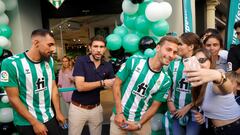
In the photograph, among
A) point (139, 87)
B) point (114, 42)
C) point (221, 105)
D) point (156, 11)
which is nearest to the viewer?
point (221, 105)

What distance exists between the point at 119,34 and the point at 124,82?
160 centimetres

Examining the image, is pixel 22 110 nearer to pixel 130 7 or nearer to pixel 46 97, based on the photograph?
pixel 46 97

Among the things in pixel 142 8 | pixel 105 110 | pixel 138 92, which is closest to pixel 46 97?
pixel 138 92

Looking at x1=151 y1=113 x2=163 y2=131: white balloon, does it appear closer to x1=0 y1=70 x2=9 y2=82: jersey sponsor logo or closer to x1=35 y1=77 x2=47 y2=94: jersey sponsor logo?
x1=35 y1=77 x2=47 y2=94: jersey sponsor logo

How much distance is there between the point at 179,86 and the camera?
256 cm

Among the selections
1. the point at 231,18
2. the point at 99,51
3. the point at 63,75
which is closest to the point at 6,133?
the point at 63,75

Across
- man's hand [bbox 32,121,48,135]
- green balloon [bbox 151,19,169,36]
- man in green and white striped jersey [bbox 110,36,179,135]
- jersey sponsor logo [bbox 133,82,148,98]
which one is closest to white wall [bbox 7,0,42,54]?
green balloon [bbox 151,19,169,36]

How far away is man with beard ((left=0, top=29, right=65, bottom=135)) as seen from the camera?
7.14 ft

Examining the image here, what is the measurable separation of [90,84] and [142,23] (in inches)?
54.0

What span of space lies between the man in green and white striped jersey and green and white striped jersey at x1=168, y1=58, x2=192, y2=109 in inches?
7.9

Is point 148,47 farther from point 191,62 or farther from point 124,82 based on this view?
point 191,62

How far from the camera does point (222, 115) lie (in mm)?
1878

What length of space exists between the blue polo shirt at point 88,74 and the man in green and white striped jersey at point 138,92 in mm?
490

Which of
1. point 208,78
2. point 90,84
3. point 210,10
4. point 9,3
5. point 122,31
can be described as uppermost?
point 210,10
